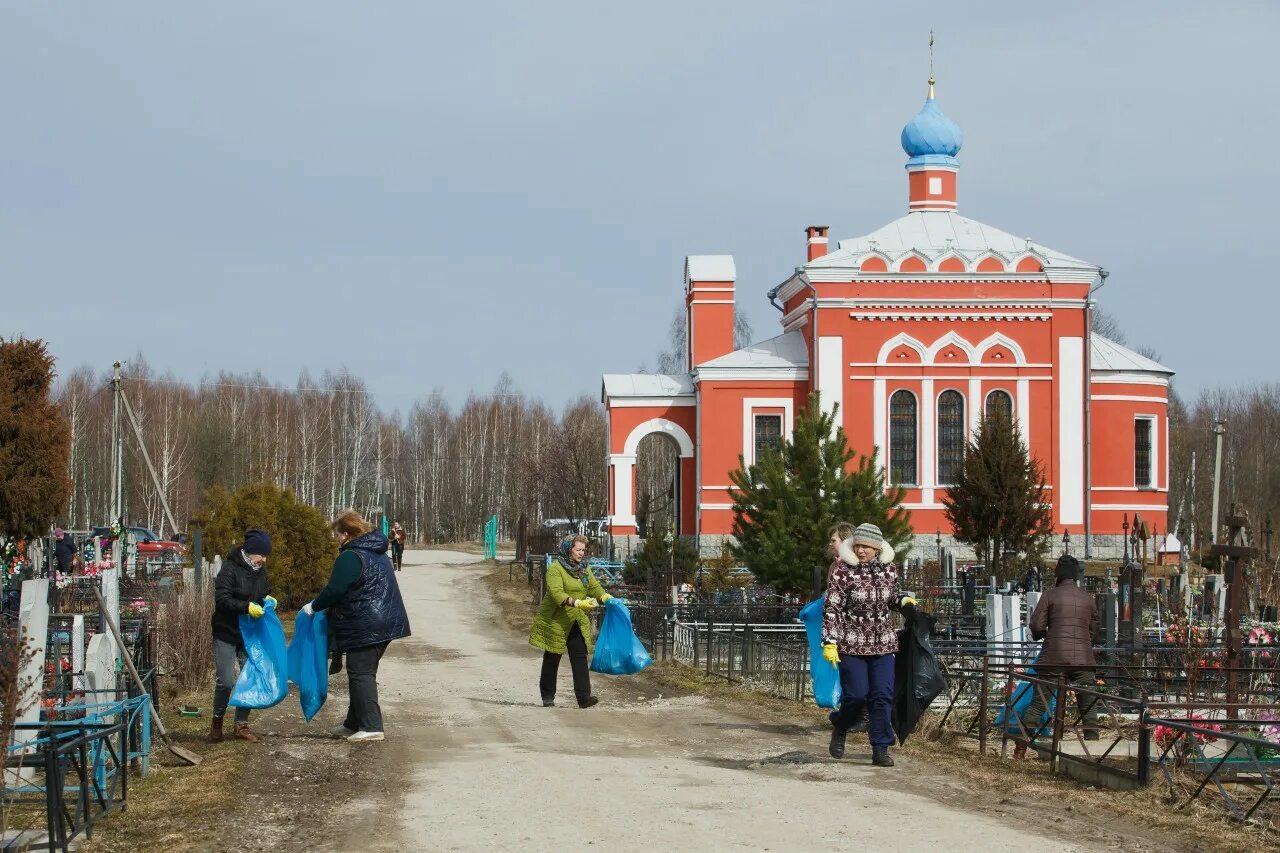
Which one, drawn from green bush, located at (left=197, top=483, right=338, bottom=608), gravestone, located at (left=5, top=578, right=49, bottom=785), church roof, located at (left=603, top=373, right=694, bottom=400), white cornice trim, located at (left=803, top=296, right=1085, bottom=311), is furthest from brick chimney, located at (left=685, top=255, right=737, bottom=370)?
gravestone, located at (left=5, top=578, right=49, bottom=785)

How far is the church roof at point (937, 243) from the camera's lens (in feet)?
118

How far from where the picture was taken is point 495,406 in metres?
85.5

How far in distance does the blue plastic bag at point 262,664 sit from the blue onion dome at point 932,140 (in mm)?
31378

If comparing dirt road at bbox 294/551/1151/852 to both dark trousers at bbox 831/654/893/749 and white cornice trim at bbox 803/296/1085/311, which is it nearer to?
dark trousers at bbox 831/654/893/749

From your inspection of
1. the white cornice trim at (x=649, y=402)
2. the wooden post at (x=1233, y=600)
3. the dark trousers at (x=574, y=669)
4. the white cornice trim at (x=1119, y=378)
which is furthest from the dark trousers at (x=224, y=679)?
the white cornice trim at (x=1119, y=378)

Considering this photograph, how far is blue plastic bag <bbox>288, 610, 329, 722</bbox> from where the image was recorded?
11.2 meters

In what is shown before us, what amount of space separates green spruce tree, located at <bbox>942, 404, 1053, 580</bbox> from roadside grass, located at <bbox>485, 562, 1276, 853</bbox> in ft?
48.6

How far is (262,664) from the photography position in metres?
11.0

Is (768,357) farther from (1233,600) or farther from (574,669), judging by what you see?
(1233,600)

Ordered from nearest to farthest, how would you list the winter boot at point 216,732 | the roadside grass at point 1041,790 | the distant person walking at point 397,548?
the roadside grass at point 1041,790 → the winter boot at point 216,732 → the distant person walking at point 397,548

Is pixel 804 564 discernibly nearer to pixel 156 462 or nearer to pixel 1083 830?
pixel 1083 830

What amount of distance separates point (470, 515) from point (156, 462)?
693 inches

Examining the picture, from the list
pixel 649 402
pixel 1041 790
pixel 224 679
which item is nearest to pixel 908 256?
pixel 649 402

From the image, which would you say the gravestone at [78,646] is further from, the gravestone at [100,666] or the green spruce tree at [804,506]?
the green spruce tree at [804,506]
